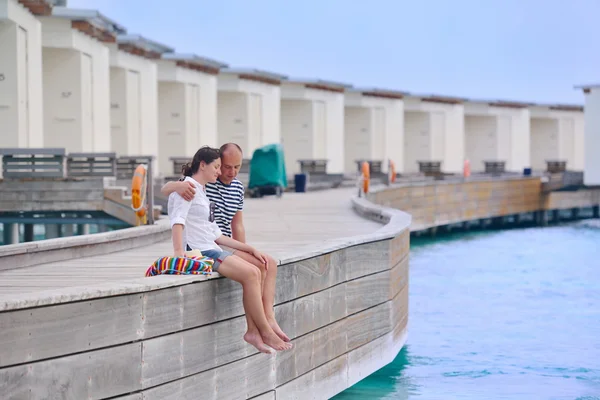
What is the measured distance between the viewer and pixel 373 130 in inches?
2459

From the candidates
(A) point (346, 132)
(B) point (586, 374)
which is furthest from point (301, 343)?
(A) point (346, 132)

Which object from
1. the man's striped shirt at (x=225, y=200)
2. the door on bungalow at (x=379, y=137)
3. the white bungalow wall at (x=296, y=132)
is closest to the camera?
the man's striped shirt at (x=225, y=200)

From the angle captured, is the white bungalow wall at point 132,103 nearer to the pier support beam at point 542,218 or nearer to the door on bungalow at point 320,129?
the door on bungalow at point 320,129

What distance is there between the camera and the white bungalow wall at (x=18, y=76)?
27156 millimetres

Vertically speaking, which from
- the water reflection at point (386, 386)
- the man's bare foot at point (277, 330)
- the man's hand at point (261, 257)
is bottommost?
the water reflection at point (386, 386)

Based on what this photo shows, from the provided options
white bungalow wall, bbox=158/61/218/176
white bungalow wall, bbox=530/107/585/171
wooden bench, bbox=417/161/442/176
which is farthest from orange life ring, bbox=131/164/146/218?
white bungalow wall, bbox=530/107/585/171

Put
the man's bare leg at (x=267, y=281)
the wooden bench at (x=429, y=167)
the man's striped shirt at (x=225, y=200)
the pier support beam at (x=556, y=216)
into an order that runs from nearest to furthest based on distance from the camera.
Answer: the man's bare leg at (x=267, y=281)
the man's striped shirt at (x=225, y=200)
the pier support beam at (x=556, y=216)
the wooden bench at (x=429, y=167)

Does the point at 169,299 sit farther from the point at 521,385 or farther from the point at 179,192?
the point at 521,385

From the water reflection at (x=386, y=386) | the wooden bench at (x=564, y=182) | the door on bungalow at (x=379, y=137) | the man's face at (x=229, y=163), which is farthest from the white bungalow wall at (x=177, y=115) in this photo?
the man's face at (x=229, y=163)

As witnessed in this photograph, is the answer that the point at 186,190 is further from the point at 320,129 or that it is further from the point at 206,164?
the point at 320,129

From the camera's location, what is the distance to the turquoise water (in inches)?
567

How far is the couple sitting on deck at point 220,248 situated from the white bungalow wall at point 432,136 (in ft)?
188

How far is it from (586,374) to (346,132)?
4794 cm

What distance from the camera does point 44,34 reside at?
32.0 metres
